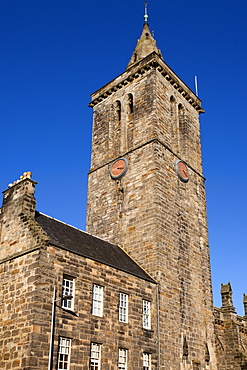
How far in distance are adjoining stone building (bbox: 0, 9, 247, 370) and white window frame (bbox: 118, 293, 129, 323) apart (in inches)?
2.8

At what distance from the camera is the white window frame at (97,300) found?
20.0 meters

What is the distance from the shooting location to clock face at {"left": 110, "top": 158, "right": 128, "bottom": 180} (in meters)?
30.1

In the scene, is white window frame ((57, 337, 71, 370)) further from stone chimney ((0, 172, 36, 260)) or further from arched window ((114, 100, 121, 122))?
arched window ((114, 100, 121, 122))

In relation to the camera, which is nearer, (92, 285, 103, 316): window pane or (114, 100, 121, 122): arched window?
(92, 285, 103, 316): window pane

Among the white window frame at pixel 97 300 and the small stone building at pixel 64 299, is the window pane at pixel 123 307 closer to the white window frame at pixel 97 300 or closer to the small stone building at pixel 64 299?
the small stone building at pixel 64 299

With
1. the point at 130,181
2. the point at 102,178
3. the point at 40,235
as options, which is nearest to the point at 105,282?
the point at 40,235

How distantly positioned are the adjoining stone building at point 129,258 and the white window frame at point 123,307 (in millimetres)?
71

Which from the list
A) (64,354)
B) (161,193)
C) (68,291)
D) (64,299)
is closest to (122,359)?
(64,354)

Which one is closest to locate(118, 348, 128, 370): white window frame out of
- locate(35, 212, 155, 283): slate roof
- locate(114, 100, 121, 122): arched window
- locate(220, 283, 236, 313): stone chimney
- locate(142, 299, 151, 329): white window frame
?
locate(142, 299, 151, 329): white window frame

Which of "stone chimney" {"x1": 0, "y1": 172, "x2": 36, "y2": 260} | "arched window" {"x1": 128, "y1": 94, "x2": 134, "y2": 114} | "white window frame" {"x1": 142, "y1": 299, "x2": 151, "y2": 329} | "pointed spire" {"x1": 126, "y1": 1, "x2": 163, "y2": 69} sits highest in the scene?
"pointed spire" {"x1": 126, "y1": 1, "x2": 163, "y2": 69}

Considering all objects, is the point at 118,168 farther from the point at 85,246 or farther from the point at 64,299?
the point at 64,299

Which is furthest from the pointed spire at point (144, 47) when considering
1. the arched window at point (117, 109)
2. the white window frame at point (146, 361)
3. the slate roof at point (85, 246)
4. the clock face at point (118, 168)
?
the white window frame at point (146, 361)

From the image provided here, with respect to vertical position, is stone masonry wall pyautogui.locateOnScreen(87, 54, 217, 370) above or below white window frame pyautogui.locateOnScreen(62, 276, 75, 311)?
above

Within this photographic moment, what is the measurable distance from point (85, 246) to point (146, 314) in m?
4.97
